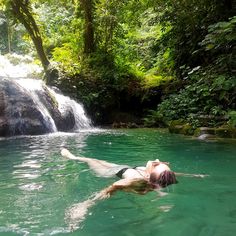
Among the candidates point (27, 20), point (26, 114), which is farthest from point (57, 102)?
point (27, 20)

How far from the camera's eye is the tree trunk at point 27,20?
692 inches

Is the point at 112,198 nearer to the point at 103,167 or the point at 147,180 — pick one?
the point at 147,180

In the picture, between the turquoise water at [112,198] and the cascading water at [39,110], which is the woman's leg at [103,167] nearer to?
the turquoise water at [112,198]

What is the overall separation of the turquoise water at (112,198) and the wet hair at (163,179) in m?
0.18

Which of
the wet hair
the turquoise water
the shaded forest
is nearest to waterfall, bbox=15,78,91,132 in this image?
the shaded forest

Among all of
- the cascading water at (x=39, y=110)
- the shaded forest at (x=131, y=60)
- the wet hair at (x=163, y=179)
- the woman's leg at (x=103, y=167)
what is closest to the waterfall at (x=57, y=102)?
the cascading water at (x=39, y=110)

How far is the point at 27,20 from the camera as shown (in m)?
17.9

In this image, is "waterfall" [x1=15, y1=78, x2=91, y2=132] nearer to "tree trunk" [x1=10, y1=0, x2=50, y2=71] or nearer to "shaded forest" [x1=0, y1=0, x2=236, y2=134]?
"shaded forest" [x1=0, y1=0, x2=236, y2=134]

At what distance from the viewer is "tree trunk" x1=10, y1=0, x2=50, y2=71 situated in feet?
57.7

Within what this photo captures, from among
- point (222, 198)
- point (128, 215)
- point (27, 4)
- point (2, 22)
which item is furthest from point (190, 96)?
point (2, 22)

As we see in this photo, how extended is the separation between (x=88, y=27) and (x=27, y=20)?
2.79 m

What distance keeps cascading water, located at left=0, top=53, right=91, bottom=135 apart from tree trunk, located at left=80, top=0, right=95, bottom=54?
3358 mm

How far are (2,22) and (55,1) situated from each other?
16.1 metres

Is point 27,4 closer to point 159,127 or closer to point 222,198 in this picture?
point 159,127
